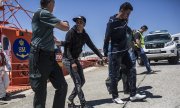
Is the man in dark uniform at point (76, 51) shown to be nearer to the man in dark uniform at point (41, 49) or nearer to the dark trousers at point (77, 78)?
the dark trousers at point (77, 78)

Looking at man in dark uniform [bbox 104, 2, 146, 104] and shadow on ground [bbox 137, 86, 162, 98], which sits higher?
man in dark uniform [bbox 104, 2, 146, 104]

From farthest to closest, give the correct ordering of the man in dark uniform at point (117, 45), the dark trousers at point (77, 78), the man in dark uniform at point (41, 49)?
the man in dark uniform at point (117, 45) < the dark trousers at point (77, 78) < the man in dark uniform at point (41, 49)

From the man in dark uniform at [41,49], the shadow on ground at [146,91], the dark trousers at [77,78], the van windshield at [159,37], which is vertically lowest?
the shadow on ground at [146,91]

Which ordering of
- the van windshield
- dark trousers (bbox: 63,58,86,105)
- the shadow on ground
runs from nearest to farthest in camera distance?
dark trousers (bbox: 63,58,86,105), the shadow on ground, the van windshield

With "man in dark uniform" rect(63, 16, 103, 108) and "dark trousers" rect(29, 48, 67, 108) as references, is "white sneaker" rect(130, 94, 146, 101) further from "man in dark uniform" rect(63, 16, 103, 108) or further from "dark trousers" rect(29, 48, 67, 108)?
"dark trousers" rect(29, 48, 67, 108)

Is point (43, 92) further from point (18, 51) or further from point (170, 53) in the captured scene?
point (170, 53)

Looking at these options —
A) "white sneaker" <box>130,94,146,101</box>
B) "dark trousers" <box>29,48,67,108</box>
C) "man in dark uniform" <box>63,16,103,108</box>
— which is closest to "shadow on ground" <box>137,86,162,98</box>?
"white sneaker" <box>130,94,146,101</box>

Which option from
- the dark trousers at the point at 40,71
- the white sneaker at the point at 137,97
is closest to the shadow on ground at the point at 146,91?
the white sneaker at the point at 137,97

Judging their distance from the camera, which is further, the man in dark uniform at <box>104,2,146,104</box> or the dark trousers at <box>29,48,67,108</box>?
the man in dark uniform at <box>104,2,146,104</box>

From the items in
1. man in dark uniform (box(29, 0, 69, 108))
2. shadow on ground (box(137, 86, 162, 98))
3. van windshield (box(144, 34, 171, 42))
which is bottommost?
shadow on ground (box(137, 86, 162, 98))

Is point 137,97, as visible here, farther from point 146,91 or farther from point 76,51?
point 76,51

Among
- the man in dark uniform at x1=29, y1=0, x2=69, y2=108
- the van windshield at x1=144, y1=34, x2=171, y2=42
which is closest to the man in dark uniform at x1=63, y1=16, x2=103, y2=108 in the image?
the man in dark uniform at x1=29, y1=0, x2=69, y2=108

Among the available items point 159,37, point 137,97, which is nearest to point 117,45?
point 137,97

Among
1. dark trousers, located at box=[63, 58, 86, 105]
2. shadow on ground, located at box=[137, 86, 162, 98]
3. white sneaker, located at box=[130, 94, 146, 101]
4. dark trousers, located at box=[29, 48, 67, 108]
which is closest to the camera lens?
dark trousers, located at box=[29, 48, 67, 108]
